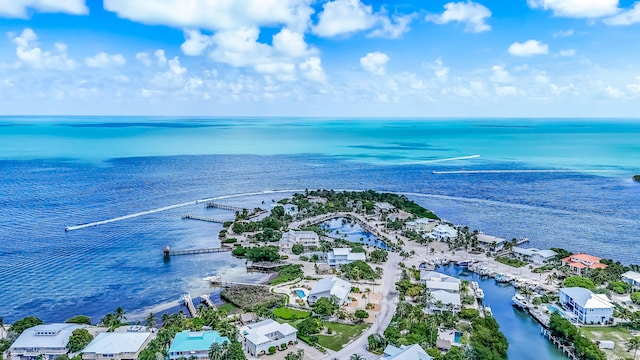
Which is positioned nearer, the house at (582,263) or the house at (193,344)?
the house at (193,344)

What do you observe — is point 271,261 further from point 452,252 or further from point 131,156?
point 131,156

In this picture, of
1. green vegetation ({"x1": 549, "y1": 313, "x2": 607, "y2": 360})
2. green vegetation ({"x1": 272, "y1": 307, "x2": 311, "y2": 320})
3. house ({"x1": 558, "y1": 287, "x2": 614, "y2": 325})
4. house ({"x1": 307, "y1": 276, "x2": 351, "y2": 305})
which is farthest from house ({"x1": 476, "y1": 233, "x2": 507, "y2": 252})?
green vegetation ({"x1": 272, "y1": 307, "x2": 311, "y2": 320})

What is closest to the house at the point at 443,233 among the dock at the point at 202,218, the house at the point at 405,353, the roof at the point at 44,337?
the dock at the point at 202,218

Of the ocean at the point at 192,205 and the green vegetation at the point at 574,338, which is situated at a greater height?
the ocean at the point at 192,205

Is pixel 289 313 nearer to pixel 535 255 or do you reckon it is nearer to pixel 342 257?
pixel 342 257

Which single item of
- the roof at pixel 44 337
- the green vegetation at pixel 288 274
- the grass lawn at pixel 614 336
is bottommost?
the grass lawn at pixel 614 336

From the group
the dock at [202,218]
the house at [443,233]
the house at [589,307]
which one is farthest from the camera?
the dock at [202,218]

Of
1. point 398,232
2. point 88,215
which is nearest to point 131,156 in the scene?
point 88,215

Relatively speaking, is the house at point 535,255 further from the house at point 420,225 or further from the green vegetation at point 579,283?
the house at point 420,225
